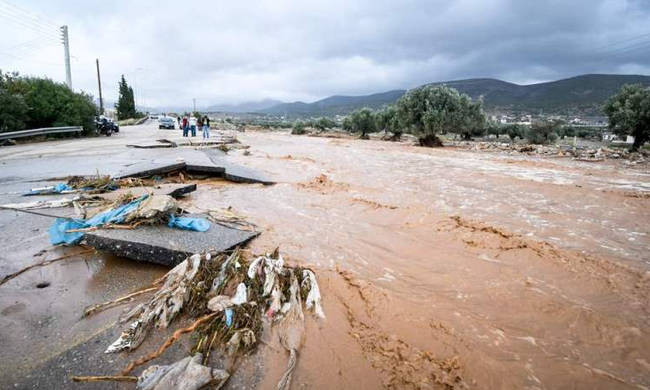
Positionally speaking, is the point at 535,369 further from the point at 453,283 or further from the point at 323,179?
the point at 323,179

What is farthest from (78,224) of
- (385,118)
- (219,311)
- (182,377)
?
(385,118)

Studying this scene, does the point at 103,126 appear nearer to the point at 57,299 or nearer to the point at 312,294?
the point at 57,299

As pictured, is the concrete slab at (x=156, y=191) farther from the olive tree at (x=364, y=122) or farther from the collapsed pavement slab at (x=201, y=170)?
the olive tree at (x=364, y=122)

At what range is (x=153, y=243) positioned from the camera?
284 centimetres

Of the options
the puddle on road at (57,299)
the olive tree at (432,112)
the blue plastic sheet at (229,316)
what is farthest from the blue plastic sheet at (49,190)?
the olive tree at (432,112)

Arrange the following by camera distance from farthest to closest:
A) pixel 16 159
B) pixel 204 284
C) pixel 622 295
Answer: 1. pixel 16 159
2. pixel 622 295
3. pixel 204 284

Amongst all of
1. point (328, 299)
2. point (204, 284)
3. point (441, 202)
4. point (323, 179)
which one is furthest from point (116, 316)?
point (323, 179)

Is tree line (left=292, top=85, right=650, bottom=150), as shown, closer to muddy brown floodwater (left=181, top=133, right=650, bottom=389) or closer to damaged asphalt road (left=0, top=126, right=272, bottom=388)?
muddy brown floodwater (left=181, top=133, right=650, bottom=389)

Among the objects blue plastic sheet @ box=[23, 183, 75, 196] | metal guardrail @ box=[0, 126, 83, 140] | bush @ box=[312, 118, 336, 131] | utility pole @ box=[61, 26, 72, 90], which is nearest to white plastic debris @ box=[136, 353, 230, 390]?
blue plastic sheet @ box=[23, 183, 75, 196]

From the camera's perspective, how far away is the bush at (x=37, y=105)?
595 inches

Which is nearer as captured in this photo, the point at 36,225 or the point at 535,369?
the point at 535,369

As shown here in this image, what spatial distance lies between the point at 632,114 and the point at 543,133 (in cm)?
1432

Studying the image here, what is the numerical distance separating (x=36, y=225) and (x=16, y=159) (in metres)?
8.49

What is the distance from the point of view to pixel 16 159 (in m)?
9.56
